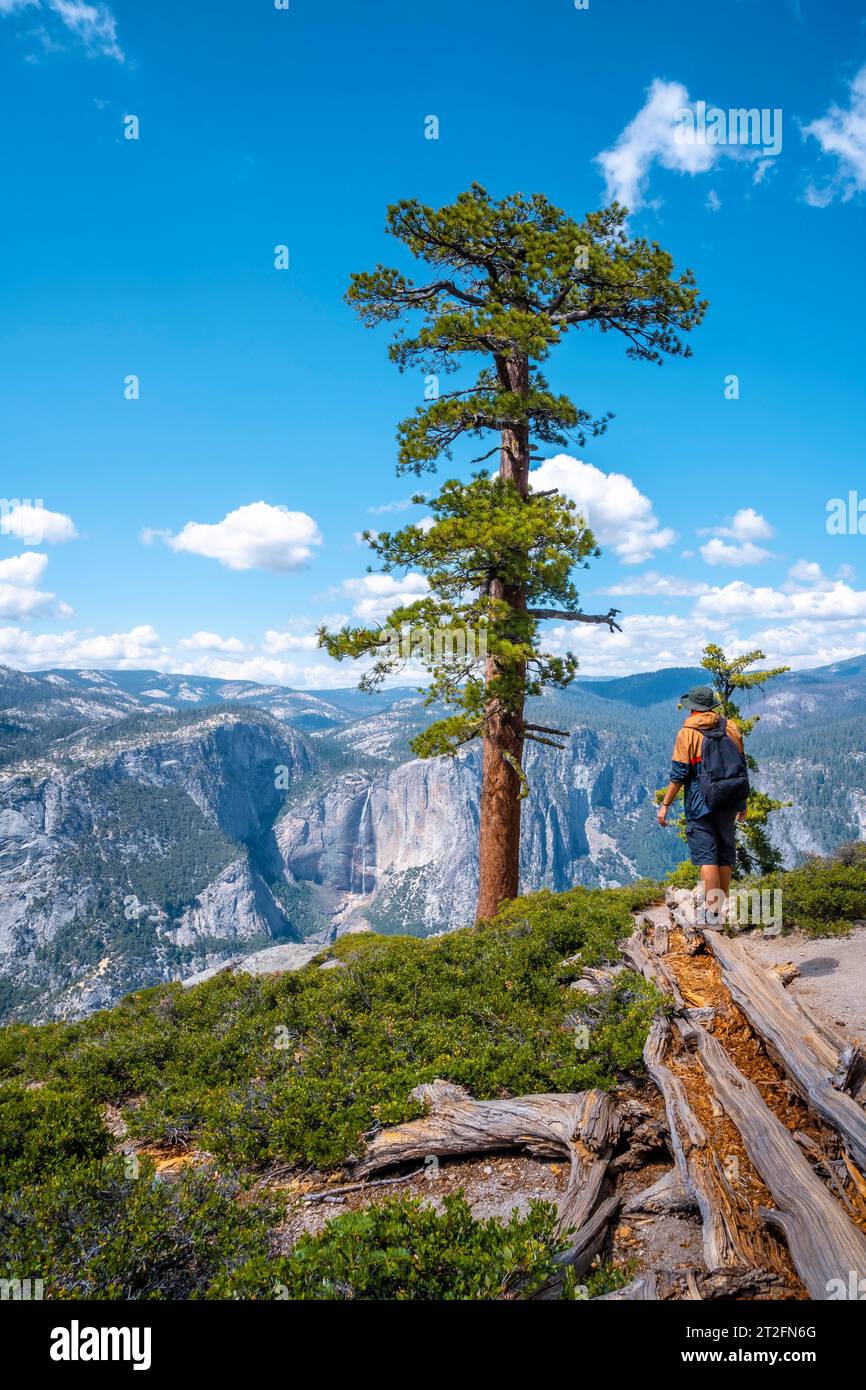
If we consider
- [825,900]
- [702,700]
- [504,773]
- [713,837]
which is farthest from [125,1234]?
[825,900]

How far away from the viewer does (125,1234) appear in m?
4.32

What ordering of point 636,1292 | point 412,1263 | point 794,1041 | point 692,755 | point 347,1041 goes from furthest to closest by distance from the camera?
1. point 692,755
2. point 347,1041
3. point 794,1041
4. point 412,1263
5. point 636,1292

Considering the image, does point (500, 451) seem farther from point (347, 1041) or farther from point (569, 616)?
point (347, 1041)

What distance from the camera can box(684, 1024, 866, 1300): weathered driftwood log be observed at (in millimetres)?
3406

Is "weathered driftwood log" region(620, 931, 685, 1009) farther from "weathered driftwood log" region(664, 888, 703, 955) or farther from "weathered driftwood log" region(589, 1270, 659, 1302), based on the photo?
"weathered driftwood log" region(589, 1270, 659, 1302)

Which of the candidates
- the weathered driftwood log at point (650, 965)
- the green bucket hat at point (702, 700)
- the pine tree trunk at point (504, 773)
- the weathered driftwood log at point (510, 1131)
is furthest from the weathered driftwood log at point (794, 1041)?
the pine tree trunk at point (504, 773)

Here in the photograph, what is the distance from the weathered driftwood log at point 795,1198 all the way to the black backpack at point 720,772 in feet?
11.9

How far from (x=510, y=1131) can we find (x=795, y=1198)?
7.37ft

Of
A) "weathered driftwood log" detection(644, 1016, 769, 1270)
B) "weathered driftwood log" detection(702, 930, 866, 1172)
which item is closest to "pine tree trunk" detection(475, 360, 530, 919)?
"weathered driftwood log" detection(702, 930, 866, 1172)

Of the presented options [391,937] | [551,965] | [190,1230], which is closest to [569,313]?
[551,965]

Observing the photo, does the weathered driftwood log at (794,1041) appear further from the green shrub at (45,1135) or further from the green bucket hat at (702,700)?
the green shrub at (45,1135)

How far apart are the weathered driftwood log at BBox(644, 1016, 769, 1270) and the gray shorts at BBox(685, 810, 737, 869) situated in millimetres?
3546

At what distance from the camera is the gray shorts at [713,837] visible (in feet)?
28.5
